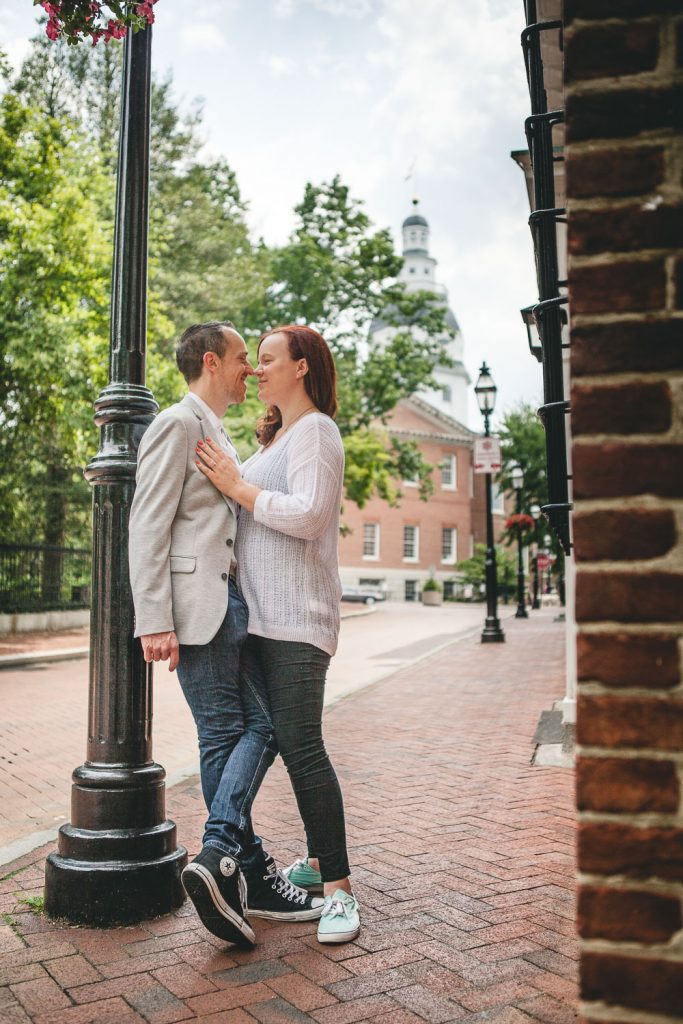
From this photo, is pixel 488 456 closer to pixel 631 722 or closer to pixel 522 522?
pixel 522 522

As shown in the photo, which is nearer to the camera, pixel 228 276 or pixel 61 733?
pixel 61 733

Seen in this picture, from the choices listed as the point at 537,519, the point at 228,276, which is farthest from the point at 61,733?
the point at 537,519

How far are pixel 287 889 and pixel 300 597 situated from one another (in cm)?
→ 108

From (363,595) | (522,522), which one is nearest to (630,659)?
(522,522)

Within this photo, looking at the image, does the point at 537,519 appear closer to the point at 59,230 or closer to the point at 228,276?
the point at 228,276

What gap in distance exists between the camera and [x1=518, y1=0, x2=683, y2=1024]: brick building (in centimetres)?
125

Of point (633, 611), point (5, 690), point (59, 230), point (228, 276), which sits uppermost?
point (228, 276)

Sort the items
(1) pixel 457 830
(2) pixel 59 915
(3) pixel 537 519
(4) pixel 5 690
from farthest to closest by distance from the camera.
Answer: (3) pixel 537 519 → (4) pixel 5 690 → (1) pixel 457 830 → (2) pixel 59 915

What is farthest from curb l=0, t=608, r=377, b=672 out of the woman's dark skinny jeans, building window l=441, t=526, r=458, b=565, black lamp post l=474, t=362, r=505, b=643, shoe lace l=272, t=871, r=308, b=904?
building window l=441, t=526, r=458, b=565

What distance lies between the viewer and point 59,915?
3176 millimetres

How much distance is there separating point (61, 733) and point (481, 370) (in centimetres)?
1175

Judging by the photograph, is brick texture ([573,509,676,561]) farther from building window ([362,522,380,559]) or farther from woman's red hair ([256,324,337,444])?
building window ([362,522,380,559])

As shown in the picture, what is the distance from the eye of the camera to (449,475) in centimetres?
5641

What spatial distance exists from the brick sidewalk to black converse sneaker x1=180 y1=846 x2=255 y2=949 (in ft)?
0.32
